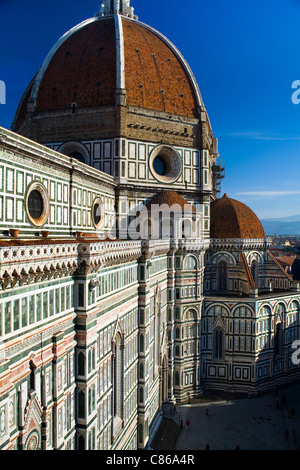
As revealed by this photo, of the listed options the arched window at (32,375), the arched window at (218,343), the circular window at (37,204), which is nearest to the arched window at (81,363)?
the arched window at (32,375)

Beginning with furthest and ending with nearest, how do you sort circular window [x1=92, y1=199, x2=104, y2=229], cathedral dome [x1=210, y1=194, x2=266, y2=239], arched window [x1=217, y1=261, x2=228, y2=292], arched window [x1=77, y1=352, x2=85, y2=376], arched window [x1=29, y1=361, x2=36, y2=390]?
cathedral dome [x1=210, y1=194, x2=266, y2=239], arched window [x1=217, y1=261, x2=228, y2=292], circular window [x1=92, y1=199, x2=104, y2=229], arched window [x1=77, y1=352, x2=85, y2=376], arched window [x1=29, y1=361, x2=36, y2=390]

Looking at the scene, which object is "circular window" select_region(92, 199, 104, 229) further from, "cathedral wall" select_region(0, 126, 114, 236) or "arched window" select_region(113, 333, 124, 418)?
"arched window" select_region(113, 333, 124, 418)

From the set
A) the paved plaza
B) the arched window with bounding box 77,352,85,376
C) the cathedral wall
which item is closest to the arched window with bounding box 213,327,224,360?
the paved plaza

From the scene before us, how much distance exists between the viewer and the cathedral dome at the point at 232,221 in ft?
102

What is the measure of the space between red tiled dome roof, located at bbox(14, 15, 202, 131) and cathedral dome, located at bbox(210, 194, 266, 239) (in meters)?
7.60

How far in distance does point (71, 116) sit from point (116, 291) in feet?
52.8

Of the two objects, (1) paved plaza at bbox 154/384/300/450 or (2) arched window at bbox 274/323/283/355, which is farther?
(2) arched window at bbox 274/323/283/355

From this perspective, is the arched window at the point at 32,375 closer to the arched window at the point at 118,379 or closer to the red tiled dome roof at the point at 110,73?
the arched window at the point at 118,379

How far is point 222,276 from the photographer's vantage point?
3061 centimetres

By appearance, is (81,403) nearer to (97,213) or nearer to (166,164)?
(97,213)

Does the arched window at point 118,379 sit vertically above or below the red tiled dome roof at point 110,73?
below

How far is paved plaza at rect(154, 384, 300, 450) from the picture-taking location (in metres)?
21.0

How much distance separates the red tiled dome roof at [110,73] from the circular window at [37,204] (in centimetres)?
1262

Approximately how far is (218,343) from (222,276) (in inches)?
202
